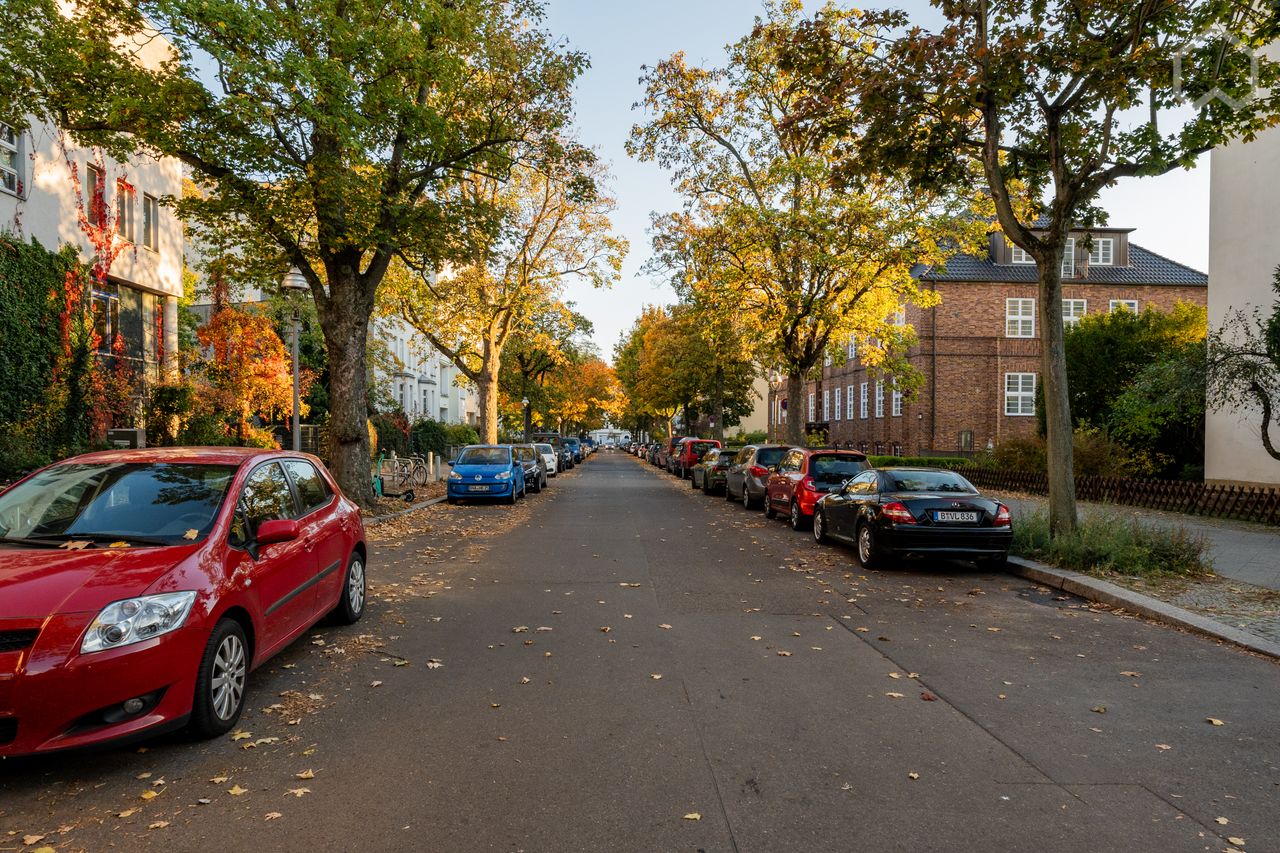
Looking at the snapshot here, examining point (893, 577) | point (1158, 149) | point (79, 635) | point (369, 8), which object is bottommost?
point (893, 577)

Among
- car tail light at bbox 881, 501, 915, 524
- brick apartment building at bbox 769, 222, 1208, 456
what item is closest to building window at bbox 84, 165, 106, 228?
car tail light at bbox 881, 501, 915, 524

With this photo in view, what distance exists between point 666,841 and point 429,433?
40.5 m

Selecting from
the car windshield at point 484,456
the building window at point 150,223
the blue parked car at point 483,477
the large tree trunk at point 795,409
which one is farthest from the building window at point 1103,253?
the building window at point 150,223

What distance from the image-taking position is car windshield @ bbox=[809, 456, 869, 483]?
15.6 metres

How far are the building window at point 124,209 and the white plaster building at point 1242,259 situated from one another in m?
25.8

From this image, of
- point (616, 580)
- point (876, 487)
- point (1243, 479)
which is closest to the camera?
point (616, 580)

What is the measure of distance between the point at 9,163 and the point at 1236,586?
20815 millimetres

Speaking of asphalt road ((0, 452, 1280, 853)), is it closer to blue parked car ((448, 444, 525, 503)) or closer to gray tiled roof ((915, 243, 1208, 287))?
blue parked car ((448, 444, 525, 503))

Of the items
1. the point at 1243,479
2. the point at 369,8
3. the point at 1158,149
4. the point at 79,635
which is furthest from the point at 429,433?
the point at 79,635

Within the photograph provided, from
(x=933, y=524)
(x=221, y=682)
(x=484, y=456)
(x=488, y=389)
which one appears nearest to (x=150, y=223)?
(x=484, y=456)

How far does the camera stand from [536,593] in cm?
896

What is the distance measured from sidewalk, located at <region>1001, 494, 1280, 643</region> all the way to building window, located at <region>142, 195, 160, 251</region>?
21814 millimetres

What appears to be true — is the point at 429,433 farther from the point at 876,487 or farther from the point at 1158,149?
the point at 1158,149

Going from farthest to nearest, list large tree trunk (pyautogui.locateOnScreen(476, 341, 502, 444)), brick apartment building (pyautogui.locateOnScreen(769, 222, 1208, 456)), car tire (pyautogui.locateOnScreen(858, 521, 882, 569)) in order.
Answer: brick apartment building (pyautogui.locateOnScreen(769, 222, 1208, 456))
large tree trunk (pyautogui.locateOnScreen(476, 341, 502, 444))
car tire (pyautogui.locateOnScreen(858, 521, 882, 569))
